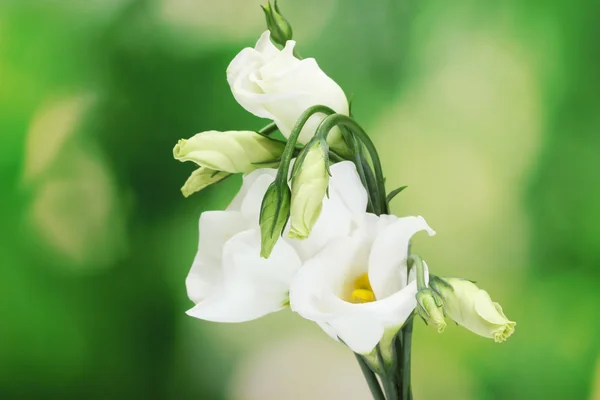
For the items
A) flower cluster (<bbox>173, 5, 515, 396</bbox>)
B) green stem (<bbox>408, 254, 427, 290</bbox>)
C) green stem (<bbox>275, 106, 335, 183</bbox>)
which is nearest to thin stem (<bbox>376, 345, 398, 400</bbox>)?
flower cluster (<bbox>173, 5, 515, 396</bbox>)

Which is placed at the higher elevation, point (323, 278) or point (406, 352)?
point (323, 278)

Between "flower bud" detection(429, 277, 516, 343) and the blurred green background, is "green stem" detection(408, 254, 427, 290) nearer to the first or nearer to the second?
"flower bud" detection(429, 277, 516, 343)

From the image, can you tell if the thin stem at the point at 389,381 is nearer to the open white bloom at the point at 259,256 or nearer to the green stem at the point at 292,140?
the open white bloom at the point at 259,256

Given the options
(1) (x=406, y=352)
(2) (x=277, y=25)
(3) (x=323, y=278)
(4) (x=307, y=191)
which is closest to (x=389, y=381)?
(1) (x=406, y=352)

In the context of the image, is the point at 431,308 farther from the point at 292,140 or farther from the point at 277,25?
the point at 277,25

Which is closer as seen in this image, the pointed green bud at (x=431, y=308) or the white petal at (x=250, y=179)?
the pointed green bud at (x=431, y=308)

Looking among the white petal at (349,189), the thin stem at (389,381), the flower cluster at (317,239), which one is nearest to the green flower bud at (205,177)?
the flower cluster at (317,239)

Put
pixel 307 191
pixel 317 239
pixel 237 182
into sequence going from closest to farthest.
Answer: pixel 307 191
pixel 317 239
pixel 237 182
